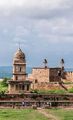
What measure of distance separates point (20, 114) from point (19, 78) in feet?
48.4

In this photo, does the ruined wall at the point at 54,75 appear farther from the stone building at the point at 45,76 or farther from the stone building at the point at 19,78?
the stone building at the point at 19,78

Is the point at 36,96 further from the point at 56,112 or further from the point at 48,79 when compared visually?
the point at 48,79

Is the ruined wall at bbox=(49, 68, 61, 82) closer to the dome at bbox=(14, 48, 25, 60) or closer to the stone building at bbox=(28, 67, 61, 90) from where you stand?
the stone building at bbox=(28, 67, 61, 90)

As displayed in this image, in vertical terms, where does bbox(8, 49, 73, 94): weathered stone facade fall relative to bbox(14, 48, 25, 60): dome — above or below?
below

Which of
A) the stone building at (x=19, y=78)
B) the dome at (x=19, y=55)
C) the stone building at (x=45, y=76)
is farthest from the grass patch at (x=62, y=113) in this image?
the stone building at (x=45, y=76)

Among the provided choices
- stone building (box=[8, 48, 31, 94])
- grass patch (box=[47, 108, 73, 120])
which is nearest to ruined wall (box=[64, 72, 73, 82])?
stone building (box=[8, 48, 31, 94])

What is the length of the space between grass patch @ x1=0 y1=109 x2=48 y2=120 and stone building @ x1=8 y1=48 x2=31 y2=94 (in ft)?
32.4

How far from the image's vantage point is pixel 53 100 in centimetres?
6197

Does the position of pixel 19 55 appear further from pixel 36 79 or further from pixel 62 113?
pixel 62 113

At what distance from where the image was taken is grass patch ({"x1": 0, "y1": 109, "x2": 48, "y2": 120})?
5047 centimetres

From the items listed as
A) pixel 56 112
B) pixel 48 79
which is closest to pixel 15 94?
pixel 56 112

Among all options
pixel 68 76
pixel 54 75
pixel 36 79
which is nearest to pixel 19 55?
pixel 36 79

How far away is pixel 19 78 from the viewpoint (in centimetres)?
6756

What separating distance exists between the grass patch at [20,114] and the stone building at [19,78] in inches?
389
